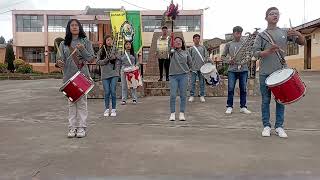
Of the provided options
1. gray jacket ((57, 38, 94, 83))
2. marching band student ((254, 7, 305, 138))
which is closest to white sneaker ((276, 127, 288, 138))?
marching band student ((254, 7, 305, 138))

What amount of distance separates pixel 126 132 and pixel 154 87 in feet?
22.8

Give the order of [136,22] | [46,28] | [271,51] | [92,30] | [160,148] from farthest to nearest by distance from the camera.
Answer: [46,28] < [92,30] < [136,22] < [271,51] < [160,148]

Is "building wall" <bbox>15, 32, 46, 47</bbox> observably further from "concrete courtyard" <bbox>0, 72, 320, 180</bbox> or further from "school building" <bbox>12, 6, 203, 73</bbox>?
"concrete courtyard" <bbox>0, 72, 320, 180</bbox>

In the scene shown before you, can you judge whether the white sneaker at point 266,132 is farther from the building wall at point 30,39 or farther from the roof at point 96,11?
the building wall at point 30,39

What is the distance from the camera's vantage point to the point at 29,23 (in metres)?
53.7

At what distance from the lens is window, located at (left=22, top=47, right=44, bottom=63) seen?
53781mm

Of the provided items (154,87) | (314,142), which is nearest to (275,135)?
(314,142)

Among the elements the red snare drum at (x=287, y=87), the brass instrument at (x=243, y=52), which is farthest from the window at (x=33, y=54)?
the red snare drum at (x=287, y=87)

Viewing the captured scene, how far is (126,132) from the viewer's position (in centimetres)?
750

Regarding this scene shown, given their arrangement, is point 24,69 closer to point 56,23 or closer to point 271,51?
point 56,23

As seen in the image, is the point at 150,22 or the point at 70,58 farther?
the point at 150,22

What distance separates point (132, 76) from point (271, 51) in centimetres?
561

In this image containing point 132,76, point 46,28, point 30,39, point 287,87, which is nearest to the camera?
point 287,87

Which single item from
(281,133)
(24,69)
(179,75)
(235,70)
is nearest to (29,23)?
(24,69)
